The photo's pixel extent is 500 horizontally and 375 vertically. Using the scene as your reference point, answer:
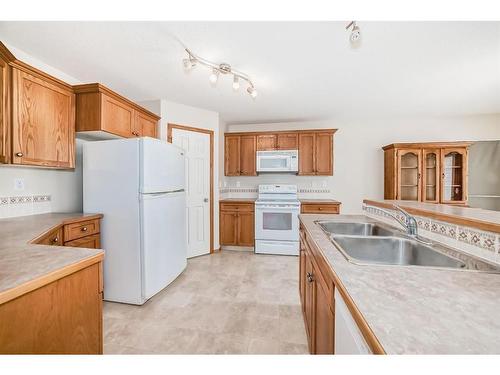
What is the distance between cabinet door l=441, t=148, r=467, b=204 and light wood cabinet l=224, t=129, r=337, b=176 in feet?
5.92

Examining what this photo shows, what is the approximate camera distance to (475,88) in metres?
2.73

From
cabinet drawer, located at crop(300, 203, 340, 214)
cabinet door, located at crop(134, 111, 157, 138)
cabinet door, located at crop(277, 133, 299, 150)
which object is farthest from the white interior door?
cabinet drawer, located at crop(300, 203, 340, 214)

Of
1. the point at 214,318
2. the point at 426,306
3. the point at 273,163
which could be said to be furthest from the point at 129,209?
the point at 273,163

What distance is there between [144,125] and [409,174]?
419 cm

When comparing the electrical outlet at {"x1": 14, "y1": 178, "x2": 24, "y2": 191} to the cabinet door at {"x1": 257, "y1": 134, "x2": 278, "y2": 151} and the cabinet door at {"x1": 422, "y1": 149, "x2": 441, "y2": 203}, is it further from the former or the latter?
the cabinet door at {"x1": 422, "y1": 149, "x2": 441, "y2": 203}

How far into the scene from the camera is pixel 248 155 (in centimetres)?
401

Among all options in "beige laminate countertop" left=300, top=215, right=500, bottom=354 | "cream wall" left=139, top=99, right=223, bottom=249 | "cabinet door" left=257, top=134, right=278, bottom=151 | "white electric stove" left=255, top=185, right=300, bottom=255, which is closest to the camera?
"beige laminate countertop" left=300, top=215, right=500, bottom=354

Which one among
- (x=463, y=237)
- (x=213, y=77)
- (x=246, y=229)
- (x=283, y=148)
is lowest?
(x=246, y=229)

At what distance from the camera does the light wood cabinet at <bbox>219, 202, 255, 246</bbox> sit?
3.72m

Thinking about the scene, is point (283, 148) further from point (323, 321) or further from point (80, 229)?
point (323, 321)

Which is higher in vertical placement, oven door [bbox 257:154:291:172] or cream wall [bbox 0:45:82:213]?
oven door [bbox 257:154:291:172]

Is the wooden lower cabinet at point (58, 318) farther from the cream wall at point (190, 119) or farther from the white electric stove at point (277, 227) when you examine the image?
the white electric stove at point (277, 227)

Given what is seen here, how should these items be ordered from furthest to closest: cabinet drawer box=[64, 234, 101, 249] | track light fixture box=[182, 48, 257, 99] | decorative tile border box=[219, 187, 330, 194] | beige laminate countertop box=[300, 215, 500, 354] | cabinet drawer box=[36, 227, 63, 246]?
1. decorative tile border box=[219, 187, 330, 194]
2. track light fixture box=[182, 48, 257, 99]
3. cabinet drawer box=[64, 234, 101, 249]
4. cabinet drawer box=[36, 227, 63, 246]
5. beige laminate countertop box=[300, 215, 500, 354]
